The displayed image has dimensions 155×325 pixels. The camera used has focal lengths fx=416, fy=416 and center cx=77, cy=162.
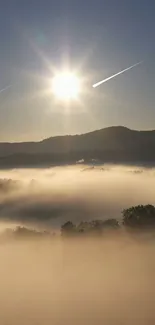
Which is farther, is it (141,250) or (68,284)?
(141,250)

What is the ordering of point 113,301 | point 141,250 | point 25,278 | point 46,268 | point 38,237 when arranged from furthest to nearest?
point 38,237 → point 141,250 → point 46,268 → point 25,278 → point 113,301

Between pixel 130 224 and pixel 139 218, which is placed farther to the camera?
pixel 139 218

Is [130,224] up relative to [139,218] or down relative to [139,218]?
down

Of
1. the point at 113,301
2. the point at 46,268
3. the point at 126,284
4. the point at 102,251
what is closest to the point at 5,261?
the point at 46,268

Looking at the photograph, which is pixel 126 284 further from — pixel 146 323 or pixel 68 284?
pixel 146 323

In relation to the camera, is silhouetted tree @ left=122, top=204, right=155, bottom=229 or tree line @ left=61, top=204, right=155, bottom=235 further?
tree line @ left=61, top=204, right=155, bottom=235

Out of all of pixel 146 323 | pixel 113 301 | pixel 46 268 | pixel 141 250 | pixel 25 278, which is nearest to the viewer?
pixel 146 323

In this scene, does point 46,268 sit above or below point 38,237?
below

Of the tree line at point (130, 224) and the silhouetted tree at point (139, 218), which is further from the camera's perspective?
the tree line at point (130, 224)
